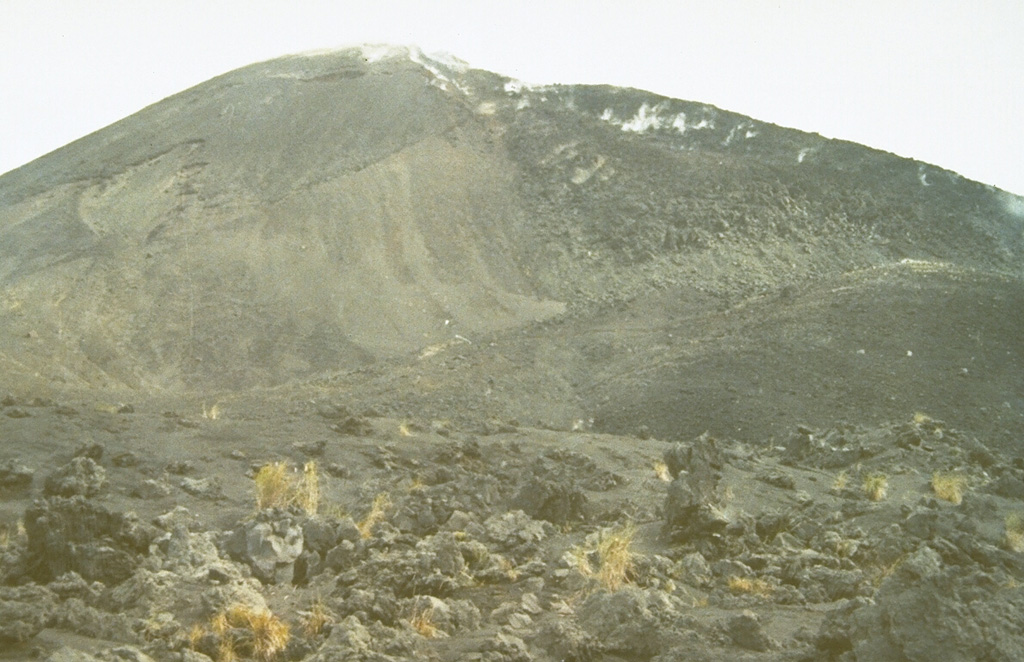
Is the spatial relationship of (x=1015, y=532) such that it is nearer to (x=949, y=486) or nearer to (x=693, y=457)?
(x=949, y=486)

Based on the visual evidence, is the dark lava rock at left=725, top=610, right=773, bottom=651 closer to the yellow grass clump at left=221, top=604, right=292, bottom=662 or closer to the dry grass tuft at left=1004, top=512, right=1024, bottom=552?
the yellow grass clump at left=221, top=604, right=292, bottom=662

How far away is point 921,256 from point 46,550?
107 ft

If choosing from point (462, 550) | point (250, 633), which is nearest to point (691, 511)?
point (462, 550)

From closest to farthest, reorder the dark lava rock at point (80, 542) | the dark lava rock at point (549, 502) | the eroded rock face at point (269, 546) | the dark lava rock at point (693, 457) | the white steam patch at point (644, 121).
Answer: the dark lava rock at point (80, 542) < the eroded rock face at point (269, 546) < the dark lava rock at point (549, 502) < the dark lava rock at point (693, 457) < the white steam patch at point (644, 121)

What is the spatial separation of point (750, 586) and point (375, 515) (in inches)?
142

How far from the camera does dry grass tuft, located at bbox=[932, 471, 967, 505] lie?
13.9 metres

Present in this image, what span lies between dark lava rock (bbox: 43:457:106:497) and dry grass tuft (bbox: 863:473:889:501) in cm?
905

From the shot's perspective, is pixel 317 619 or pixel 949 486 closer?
pixel 317 619

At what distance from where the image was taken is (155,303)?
3172cm

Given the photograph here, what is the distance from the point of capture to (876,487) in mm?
14031

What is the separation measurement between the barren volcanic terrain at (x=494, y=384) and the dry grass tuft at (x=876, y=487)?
0.06 metres

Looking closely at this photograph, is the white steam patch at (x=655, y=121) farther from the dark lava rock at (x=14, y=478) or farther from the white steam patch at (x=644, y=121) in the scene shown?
the dark lava rock at (x=14, y=478)

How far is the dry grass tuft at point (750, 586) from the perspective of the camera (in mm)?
9118

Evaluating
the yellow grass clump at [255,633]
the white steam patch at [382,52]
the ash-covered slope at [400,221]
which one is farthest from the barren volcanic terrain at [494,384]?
the white steam patch at [382,52]
